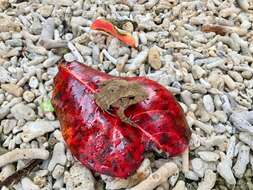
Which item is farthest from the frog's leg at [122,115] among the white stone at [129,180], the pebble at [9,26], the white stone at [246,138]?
the pebble at [9,26]

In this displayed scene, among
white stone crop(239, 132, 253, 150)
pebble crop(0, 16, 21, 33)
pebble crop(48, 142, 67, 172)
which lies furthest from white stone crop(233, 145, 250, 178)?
pebble crop(0, 16, 21, 33)

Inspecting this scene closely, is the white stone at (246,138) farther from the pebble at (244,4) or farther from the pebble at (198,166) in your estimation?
the pebble at (244,4)

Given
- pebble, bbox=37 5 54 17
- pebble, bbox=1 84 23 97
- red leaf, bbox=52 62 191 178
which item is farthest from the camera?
pebble, bbox=37 5 54 17

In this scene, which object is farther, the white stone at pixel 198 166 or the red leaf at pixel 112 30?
the red leaf at pixel 112 30

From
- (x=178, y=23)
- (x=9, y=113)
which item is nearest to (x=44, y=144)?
(x=9, y=113)

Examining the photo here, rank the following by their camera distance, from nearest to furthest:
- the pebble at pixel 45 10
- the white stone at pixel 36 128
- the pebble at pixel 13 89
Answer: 1. the white stone at pixel 36 128
2. the pebble at pixel 13 89
3. the pebble at pixel 45 10

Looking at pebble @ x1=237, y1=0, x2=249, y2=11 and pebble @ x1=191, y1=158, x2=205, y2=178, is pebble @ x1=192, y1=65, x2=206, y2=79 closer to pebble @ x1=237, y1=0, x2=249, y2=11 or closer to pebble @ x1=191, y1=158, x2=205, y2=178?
pebble @ x1=191, y1=158, x2=205, y2=178
